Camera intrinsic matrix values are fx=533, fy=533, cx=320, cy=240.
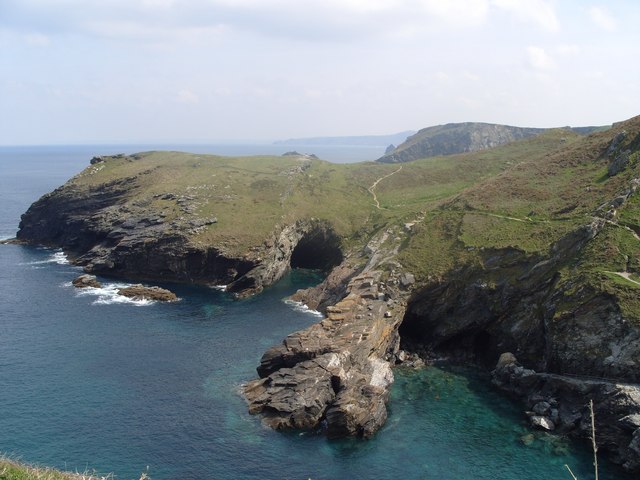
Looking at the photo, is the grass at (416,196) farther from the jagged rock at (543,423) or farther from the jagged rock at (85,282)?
the jagged rock at (85,282)

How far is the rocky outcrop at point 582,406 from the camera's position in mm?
54938

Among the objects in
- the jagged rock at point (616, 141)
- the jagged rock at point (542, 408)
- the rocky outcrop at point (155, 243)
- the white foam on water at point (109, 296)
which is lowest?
the jagged rock at point (542, 408)

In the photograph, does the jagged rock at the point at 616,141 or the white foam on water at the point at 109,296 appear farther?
the jagged rock at the point at 616,141

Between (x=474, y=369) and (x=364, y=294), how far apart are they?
63.8 ft

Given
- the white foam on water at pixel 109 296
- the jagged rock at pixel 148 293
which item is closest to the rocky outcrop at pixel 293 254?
the jagged rock at pixel 148 293

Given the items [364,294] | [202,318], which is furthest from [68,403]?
[364,294]

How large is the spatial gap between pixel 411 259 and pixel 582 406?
122 ft

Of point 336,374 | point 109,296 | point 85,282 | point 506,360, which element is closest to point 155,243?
point 85,282

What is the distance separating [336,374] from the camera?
64.4 m

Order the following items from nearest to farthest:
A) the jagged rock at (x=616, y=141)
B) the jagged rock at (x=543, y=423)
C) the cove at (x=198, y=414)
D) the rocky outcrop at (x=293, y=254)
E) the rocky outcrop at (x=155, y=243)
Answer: the cove at (x=198, y=414) < the jagged rock at (x=543, y=423) < the jagged rock at (x=616, y=141) < the rocky outcrop at (x=293, y=254) < the rocky outcrop at (x=155, y=243)

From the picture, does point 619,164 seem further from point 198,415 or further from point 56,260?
point 56,260

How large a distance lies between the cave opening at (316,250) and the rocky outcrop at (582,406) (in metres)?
68.3

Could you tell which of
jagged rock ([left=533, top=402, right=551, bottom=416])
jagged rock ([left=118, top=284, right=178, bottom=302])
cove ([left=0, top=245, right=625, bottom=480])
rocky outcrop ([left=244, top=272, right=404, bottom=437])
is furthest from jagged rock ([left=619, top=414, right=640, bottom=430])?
jagged rock ([left=118, top=284, right=178, bottom=302])

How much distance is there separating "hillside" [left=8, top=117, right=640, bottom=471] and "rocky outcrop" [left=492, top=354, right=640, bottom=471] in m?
0.17
